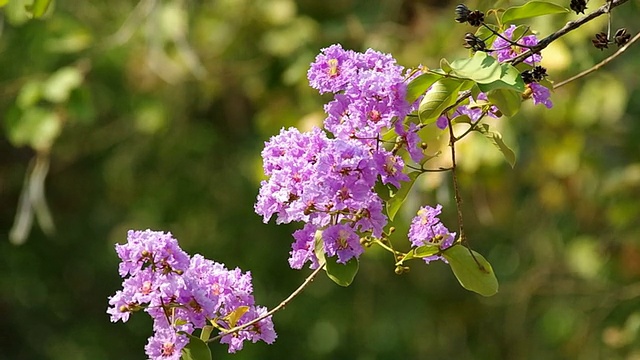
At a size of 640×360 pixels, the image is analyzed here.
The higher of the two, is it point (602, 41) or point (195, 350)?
point (602, 41)

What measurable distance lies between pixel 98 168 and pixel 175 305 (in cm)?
437

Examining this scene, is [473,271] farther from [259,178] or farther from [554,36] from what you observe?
[259,178]

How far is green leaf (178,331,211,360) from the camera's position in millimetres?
1247

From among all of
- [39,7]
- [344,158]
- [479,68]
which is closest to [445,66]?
[479,68]

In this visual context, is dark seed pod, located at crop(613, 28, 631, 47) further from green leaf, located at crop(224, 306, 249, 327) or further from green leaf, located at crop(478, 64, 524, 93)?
green leaf, located at crop(224, 306, 249, 327)

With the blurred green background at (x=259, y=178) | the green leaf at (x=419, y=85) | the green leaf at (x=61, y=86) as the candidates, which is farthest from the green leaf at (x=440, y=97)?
the green leaf at (x=61, y=86)

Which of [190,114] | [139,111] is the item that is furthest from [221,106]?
[139,111]

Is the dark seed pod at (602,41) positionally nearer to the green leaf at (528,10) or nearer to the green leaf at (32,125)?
the green leaf at (528,10)

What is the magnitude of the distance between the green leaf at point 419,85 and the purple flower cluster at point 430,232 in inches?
5.7

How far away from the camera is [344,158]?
46.9 inches

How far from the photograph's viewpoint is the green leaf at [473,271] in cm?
129

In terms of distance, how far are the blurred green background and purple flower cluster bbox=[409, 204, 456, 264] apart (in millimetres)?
1545

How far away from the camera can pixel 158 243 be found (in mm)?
1236

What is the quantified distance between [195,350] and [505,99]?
0.41 meters
